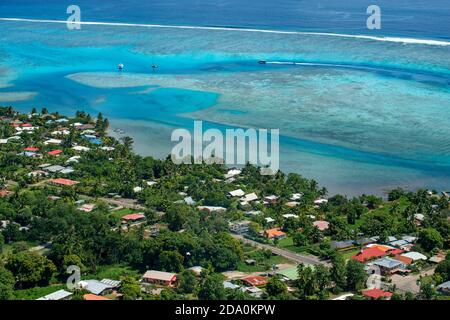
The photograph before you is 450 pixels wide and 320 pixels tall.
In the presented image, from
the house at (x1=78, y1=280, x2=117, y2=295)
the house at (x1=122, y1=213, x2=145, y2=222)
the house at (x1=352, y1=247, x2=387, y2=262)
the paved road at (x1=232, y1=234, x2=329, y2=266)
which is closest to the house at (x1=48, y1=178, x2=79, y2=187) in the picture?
the house at (x1=122, y1=213, x2=145, y2=222)

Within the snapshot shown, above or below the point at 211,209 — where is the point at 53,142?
above

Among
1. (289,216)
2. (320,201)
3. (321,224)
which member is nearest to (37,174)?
(289,216)

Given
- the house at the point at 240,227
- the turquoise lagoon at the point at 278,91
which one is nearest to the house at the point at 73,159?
the turquoise lagoon at the point at 278,91

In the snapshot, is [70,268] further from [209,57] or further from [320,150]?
[209,57]

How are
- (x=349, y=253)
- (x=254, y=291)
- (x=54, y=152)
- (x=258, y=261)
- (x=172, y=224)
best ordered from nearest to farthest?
(x=254, y=291), (x=258, y=261), (x=349, y=253), (x=172, y=224), (x=54, y=152)

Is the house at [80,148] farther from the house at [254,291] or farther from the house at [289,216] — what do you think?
the house at [254,291]

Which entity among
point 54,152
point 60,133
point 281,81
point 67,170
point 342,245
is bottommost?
point 342,245

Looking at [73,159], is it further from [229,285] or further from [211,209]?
[229,285]
